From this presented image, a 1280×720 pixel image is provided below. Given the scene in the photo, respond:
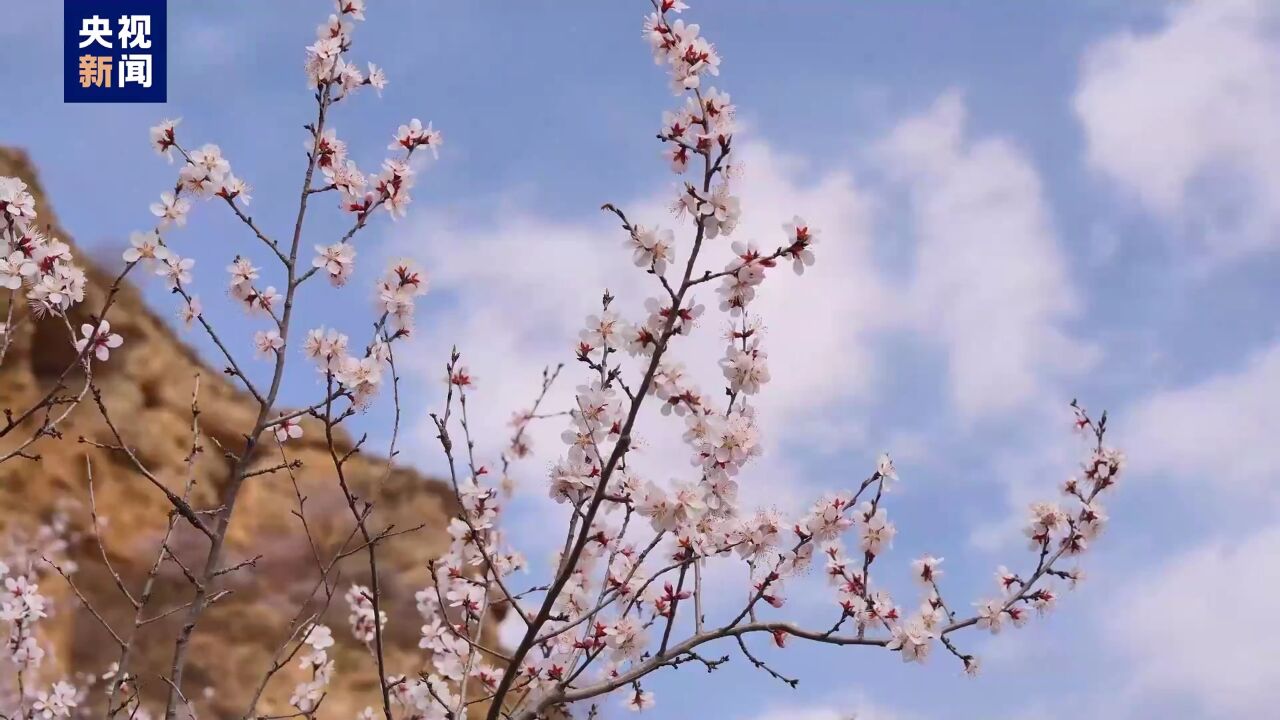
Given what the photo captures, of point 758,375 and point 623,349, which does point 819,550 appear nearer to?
point 758,375

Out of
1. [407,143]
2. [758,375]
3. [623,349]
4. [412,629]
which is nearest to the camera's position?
[623,349]

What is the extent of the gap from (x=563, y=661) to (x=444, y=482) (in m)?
12.2

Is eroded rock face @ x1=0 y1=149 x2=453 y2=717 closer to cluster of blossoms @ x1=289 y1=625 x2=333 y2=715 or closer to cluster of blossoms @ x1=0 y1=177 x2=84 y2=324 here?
cluster of blossoms @ x1=289 y1=625 x2=333 y2=715

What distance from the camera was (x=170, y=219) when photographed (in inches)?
146

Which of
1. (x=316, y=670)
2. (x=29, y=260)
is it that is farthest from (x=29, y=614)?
(x=29, y=260)

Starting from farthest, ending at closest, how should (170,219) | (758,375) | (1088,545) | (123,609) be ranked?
1. (123,609)
2. (1088,545)
3. (170,219)
4. (758,375)

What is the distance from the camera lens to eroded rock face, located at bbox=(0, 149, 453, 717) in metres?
12.4

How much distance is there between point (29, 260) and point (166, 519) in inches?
450

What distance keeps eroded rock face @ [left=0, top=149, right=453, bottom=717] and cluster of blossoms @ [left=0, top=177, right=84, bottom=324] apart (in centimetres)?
885

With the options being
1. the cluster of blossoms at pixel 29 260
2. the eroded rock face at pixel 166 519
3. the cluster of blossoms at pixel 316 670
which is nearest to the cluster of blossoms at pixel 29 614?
the eroded rock face at pixel 166 519

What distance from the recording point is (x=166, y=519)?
1362cm

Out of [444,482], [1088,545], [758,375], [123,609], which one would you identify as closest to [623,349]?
[758,375]

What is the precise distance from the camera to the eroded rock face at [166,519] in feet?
40.8

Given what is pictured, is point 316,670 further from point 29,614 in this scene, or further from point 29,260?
point 29,260
